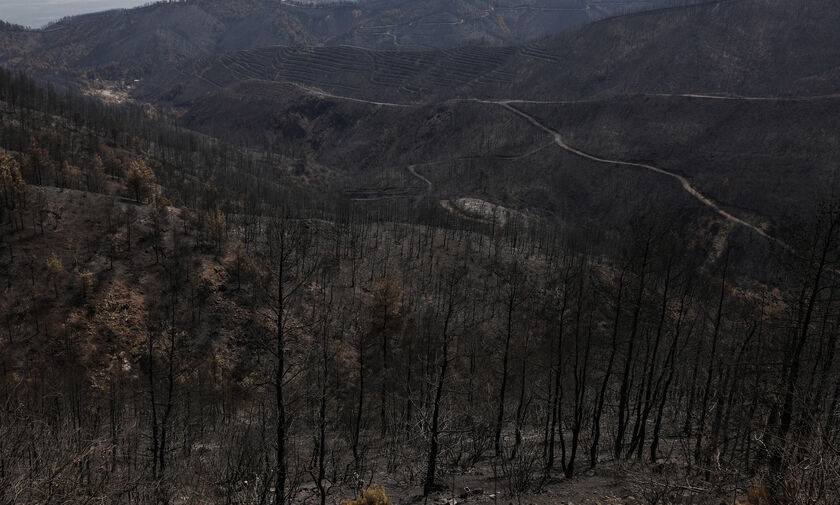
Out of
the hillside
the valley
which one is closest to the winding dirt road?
the valley

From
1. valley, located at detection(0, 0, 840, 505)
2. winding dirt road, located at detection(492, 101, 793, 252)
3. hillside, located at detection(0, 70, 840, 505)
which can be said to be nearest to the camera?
valley, located at detection(0, 0, 840, 505)

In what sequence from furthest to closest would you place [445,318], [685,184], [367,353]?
[685,184], [367,353], [445,318]

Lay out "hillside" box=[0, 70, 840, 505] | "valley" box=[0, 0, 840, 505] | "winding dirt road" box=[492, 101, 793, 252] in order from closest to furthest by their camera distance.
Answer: "valley" box=[0, 0, 840, 505]
"hillside" box=[0, 70, 840, 505]
"winding dirt road" box=[492, 101, 793, 252]

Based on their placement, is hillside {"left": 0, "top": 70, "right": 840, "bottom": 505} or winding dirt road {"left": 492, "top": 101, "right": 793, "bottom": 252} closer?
hillside {"left": 0, "top": 70, "right": 840, "bottom": 505}

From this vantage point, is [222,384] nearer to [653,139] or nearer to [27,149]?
[27,149]

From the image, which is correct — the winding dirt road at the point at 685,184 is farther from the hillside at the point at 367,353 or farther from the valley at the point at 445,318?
the hillside at the point at 367,353

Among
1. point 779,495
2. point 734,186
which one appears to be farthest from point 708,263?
point 779,495

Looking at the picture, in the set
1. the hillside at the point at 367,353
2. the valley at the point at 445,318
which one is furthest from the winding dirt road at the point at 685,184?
the hillside at the point at 367,353

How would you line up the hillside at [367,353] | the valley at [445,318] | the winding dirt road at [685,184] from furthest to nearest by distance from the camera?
1. the winding dirt road at [685,184]
2. the hillside at [367,353]
3. the valley at [445,318]

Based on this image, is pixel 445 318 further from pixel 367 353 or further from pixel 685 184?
pixel 685 184

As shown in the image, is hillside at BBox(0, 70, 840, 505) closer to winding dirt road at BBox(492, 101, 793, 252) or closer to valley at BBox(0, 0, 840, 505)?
valley at BBox(0, 0, 840, 505)

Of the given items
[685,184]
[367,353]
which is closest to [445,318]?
[367,353]

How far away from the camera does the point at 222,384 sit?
66438 mm

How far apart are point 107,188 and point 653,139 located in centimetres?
16500
